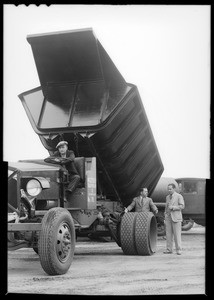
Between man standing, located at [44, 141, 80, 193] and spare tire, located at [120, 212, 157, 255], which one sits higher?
man standing, located at [44, 141, 80, 193]

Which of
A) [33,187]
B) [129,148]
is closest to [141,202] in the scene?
[129,148]

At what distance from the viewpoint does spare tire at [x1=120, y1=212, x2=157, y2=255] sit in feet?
31.7

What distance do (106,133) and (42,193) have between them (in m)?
1.38

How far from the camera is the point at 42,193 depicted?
8133mm

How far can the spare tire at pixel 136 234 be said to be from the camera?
380 inches

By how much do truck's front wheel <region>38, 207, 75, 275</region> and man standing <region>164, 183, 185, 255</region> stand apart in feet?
10.6

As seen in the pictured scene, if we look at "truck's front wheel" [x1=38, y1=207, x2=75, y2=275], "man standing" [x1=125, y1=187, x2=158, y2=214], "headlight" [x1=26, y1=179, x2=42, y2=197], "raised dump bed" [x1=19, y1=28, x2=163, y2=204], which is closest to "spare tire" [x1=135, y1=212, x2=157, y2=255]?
"man standing" [x1=125, y1=187, x2=158, y2=214]

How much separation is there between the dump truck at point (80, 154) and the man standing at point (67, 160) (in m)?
0.09

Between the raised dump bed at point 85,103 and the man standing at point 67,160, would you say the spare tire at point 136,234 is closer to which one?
the raised dump bed at point 85,103

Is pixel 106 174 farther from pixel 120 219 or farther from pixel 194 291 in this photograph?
pixel 194 291

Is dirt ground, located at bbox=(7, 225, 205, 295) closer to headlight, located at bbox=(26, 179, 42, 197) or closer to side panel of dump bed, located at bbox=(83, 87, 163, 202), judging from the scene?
headlight, located at bbox=(26, 179, 42, 197)

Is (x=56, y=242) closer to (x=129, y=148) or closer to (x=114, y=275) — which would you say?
(x=114, y=275)

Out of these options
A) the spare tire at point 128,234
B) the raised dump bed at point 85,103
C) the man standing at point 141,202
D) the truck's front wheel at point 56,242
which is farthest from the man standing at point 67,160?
the man standing at point 141,202

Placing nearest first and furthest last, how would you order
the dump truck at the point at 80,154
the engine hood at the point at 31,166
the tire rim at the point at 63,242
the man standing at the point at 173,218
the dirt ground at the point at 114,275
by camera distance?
1. the dirt ground at the point at 114,275
2. the tire rim at the point at 63,242
3. the dump truck at the point at 80,154
4. the engine hood at the point at 31,166
5. the man standing at the point at 173,218
